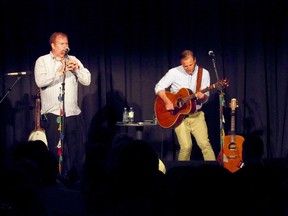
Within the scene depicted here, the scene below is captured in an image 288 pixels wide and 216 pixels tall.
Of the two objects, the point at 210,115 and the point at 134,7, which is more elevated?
the point at 134,7

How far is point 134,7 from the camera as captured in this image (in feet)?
26.7

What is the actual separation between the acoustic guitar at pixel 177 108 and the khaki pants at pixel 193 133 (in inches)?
6.2

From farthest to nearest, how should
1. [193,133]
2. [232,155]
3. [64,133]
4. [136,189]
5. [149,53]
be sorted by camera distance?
1. [149,53]
2. [193,133]
3. [232,155]
4. [64,133]
5. [136,189]

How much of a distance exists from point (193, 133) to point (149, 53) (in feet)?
5.35

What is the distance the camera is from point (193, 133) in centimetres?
735

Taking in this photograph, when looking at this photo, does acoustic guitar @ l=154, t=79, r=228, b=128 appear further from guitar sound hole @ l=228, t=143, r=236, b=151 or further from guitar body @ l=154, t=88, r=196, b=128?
guitar sound hole @ l=228, t=143, r=236, b=151

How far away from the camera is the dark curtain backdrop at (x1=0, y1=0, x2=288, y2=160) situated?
7934 millimetres

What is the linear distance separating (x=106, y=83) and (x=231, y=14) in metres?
2.25

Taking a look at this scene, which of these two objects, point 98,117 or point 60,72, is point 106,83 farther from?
point 60,72

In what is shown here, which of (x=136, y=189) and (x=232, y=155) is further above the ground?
(x=136, y=189)

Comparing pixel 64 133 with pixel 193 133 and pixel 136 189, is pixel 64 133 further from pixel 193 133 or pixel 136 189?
pixel 136 189

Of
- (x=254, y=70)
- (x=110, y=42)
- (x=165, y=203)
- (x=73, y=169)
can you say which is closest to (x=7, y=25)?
(x=110, y=42)

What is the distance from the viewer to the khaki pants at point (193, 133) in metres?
7.23

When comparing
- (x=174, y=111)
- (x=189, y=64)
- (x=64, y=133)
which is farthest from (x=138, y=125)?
(x=64, y=133)
